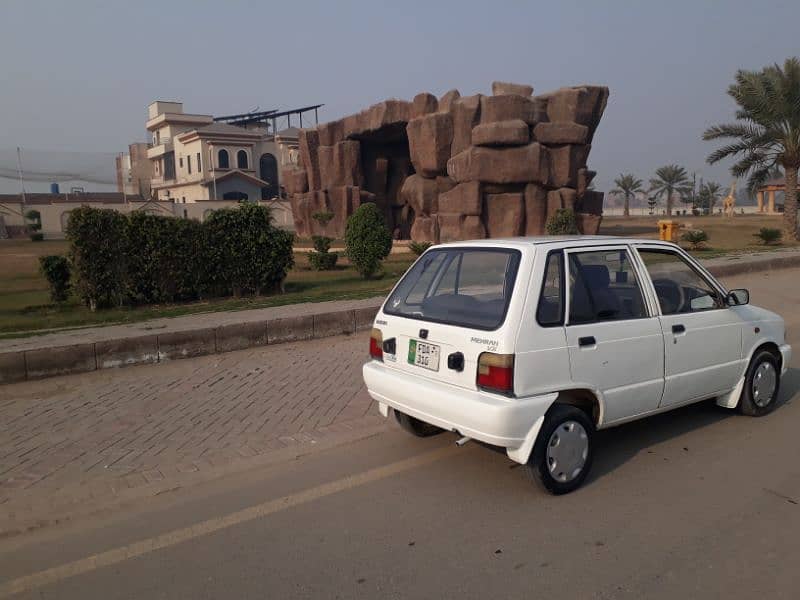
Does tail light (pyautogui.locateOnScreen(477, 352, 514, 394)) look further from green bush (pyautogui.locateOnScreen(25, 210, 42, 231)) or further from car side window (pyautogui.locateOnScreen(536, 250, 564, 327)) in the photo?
green bush (pyautogui.locateOnScreen(25, 210, 42, 231))

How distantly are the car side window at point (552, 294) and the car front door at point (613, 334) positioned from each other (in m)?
0.07

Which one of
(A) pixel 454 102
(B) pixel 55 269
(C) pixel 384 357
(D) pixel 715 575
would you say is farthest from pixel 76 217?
(A) pixel 454 102

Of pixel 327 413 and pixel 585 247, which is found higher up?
pixel 585 247

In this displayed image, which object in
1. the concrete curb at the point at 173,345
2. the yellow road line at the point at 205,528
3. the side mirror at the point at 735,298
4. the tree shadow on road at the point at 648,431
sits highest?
the side mirror at the point at 735,298

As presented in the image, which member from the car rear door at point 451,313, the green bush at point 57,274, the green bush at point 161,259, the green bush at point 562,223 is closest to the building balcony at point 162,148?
the green bush at point 562,223

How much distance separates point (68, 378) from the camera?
23.0 feet

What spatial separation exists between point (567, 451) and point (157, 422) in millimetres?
3505

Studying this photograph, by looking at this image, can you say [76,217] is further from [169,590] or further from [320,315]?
[169,590]

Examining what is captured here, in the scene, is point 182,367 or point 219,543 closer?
point 219,543

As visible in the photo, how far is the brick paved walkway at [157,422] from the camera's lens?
4359mm

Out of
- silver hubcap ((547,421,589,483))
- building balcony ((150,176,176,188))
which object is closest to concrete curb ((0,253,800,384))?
silver hubcap ((547,421,589,483))

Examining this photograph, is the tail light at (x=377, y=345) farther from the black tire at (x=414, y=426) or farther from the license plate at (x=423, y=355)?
the black tire at (x=414, y=426)

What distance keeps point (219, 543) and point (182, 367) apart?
4.25m

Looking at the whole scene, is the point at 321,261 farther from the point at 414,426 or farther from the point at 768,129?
the point at 768,129
